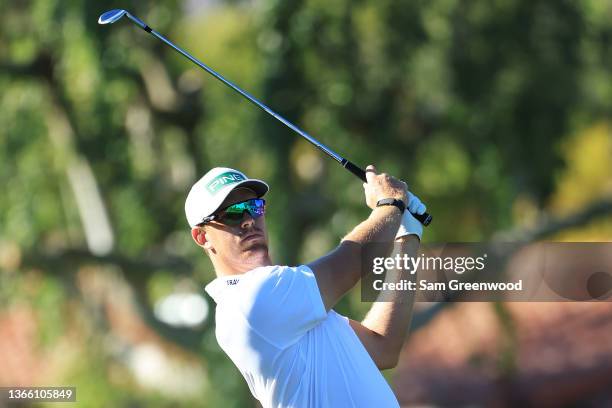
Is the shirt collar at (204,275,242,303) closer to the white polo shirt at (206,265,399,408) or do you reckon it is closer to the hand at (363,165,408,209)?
the white polo shirt at (206,265,399,408)

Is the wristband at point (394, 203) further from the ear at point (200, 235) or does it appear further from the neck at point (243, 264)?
the ear at point (200, 235)

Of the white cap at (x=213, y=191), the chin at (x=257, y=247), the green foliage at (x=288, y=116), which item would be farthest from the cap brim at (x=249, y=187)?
the green foliage at (x=288, y=116)

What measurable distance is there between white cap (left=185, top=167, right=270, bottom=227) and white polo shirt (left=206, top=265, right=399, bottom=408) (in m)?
0.22

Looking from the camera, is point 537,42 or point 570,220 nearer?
point 537,42

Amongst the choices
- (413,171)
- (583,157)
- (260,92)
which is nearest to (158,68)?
(260,92)

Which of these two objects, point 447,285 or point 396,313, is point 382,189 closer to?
point 396,313

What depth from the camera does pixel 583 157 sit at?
1834cm

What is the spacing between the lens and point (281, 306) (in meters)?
2.58

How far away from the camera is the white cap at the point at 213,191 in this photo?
277 cm

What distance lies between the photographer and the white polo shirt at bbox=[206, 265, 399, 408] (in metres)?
2.59

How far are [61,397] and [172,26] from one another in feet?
10.7

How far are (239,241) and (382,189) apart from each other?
37 cm

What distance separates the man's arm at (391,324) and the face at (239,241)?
297 millimetres

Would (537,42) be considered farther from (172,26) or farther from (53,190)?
(53,190)
